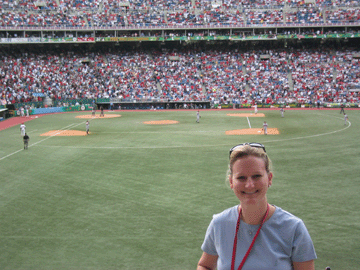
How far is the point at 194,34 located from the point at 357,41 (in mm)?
30094

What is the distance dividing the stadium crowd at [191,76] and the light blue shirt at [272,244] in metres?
58.3

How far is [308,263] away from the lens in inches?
106

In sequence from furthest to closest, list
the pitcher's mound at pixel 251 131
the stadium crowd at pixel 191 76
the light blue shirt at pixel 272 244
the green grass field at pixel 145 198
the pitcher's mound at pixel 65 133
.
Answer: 1. the stadium crowd at pixel 191 76
2. the pitcher's mound at pixel 65 133
3. the pitcher's mound at pixel 251 131
4. the green grass field at pixel 145 198
5. the light blue shirt at pixel 272 244

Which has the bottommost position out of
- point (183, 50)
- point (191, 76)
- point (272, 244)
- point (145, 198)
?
point (145, 198)

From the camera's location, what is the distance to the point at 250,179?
2725 mm

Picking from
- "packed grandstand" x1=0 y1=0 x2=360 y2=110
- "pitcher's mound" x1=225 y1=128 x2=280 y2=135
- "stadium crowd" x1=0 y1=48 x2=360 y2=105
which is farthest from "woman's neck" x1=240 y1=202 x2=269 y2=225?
"packed grandstand" x1=0 y1=0 x2=360 y2=110

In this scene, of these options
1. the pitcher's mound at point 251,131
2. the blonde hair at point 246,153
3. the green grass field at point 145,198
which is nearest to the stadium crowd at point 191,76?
the pitcher's mound at point 251,131

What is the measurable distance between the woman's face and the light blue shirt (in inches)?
8.3

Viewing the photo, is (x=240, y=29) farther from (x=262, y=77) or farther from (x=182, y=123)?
(x=182, y=123)

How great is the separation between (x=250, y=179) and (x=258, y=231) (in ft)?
1.27

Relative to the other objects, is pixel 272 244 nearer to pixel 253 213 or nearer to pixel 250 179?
pixel 253 213

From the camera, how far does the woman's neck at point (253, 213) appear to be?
109 inches

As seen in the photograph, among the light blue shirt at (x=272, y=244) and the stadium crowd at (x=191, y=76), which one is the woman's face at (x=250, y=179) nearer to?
the light blue shirt at (x=272, y=244)

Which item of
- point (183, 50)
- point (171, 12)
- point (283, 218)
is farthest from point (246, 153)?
point (171, 12)
